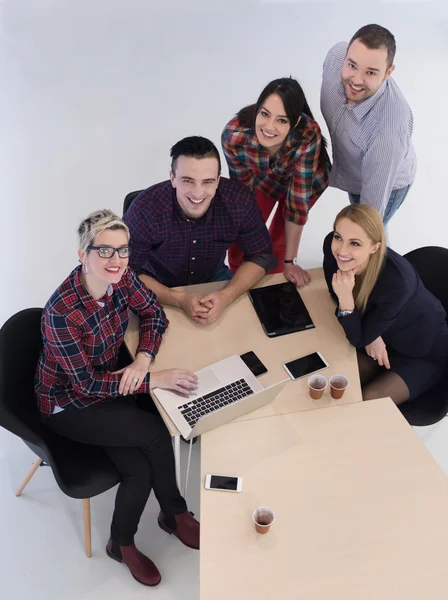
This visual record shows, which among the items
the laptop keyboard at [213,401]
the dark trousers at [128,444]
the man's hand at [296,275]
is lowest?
the dark trousers at [128,444]

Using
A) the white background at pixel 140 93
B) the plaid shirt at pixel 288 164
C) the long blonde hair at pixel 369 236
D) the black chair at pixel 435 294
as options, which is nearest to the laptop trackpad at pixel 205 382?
the long blonde hair at pixel 369 236

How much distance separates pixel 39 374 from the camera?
2229 mm

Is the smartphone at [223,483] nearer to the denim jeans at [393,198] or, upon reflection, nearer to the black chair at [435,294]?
the black chair at [435,294]

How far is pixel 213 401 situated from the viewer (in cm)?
221

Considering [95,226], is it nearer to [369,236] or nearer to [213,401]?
[213,401]

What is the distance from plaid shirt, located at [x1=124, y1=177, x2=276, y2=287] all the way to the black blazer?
0.37m

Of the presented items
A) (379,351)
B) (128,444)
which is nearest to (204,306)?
(128,444)

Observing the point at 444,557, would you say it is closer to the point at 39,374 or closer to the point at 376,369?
the point at 376,369

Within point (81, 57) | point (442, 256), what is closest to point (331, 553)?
point (442, 256)

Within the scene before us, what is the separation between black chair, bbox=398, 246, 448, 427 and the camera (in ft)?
8.28

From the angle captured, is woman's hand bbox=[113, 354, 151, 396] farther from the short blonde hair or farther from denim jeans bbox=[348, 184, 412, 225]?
denim jeans bbox=[348, 184, 412, 225]

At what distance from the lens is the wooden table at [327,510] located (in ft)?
5.63

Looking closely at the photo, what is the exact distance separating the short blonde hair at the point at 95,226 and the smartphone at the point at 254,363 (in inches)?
26.3

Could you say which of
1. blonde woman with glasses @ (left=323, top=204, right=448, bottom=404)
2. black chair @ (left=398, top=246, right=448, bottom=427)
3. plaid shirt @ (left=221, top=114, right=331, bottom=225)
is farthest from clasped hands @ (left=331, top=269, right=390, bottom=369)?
plaid shirt @ (left=221, top=114, right=331, bottom=225)
